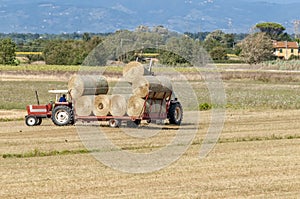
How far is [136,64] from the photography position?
84.8 feet

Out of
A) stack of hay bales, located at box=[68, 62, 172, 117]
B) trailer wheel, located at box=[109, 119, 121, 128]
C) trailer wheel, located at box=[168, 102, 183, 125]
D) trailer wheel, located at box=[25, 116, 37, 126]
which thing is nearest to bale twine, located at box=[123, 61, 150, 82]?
stack of hay bales, located at box=[68, 62, 172, 117]

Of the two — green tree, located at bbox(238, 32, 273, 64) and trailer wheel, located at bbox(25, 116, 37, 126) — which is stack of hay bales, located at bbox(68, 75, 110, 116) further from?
green tree, located at bbox(238, 32, 273, 64)

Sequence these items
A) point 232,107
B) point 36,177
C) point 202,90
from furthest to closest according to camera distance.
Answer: point 202,90
point 232,107
point 36,177

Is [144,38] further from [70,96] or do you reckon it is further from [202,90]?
[202,90]

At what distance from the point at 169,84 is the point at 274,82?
4557cm

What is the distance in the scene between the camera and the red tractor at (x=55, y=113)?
27.9 m

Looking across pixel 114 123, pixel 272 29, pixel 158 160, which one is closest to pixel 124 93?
pixel 114 123

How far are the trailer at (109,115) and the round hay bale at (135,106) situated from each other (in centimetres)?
8

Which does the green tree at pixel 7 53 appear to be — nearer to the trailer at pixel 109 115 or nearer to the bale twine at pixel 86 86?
the trailer at pixel 109 115

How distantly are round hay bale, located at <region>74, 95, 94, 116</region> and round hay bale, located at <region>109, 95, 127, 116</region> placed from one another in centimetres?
86

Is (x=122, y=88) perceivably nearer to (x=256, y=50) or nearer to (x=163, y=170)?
(x=163, y=170)

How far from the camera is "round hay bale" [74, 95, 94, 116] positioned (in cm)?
2688

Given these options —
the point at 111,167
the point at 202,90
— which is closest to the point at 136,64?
the point at 111,167

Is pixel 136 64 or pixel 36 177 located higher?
pixel 136 64
